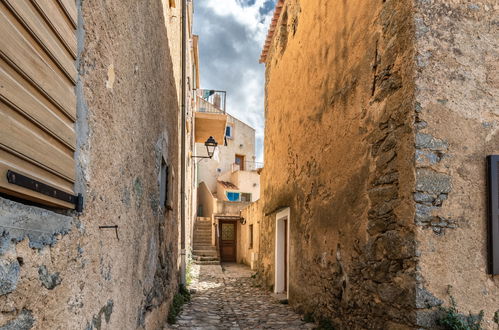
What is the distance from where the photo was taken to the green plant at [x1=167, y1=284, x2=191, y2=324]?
17.5ft

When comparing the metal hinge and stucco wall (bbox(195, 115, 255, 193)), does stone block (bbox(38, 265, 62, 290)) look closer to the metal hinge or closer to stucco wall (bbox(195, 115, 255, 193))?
the metal hinge

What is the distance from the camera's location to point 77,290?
179 cm

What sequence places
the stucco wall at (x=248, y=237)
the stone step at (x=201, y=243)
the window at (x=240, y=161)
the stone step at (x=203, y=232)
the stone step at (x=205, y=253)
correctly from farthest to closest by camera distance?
the window at (x=240, y=161)
the stone step at (x=203, y=232)
the stone step at (x=201, y=243)
the stone step at (x=205, y=253)
the stucco wall at (x=248, y=237)

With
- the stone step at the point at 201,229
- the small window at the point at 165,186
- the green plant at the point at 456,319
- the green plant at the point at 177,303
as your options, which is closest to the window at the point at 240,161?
the stone step at the point at 201,229

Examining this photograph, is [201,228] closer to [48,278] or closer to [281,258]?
[281,258]

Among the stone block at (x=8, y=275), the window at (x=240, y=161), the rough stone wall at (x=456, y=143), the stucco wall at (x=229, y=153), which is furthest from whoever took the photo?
the window at (x=240, y=161)

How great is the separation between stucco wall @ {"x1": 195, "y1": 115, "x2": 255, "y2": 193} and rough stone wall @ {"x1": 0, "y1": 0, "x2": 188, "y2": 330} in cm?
2116

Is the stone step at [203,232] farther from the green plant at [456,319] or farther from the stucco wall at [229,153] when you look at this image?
the green plant at [456,319]

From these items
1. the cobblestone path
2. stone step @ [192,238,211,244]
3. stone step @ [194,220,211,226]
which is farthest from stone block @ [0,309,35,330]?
stone step @ [194,220,211,226]

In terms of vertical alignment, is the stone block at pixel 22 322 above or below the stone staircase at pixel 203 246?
above

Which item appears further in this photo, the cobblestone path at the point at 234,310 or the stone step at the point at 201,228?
the stone step at the point at 201,228

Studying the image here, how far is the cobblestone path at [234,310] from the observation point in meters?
5.48

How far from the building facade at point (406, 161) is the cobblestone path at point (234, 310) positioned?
813 mm

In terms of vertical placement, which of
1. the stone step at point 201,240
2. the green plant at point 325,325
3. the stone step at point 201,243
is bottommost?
the stone step at point 201,243
